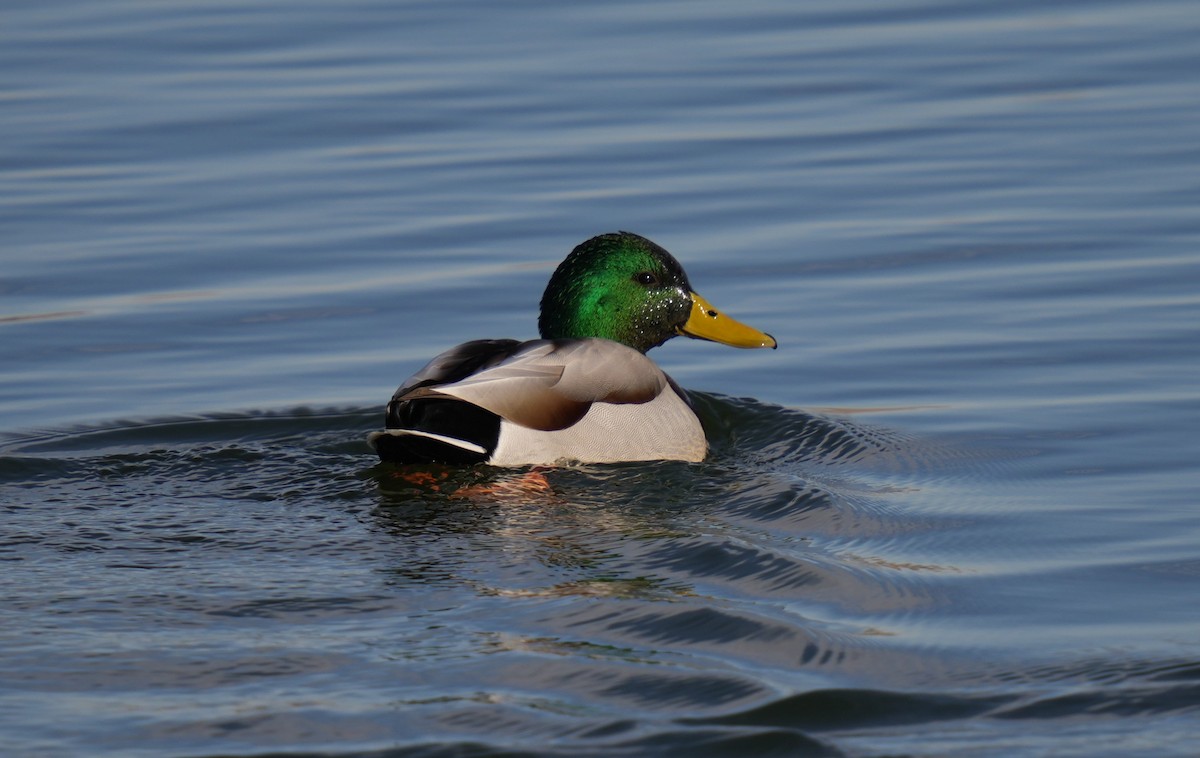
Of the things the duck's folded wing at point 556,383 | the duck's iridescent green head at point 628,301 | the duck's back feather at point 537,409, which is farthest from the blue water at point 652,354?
the duck's iridescent green head at point 628,301

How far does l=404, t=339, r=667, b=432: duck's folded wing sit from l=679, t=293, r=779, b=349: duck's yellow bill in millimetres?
805

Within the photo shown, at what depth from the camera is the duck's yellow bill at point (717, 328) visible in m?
9.02

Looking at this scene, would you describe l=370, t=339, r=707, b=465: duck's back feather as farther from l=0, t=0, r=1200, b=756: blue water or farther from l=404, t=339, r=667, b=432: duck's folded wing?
l=0, t=0, r=1200, b=756: blue water

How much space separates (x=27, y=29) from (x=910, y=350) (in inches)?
390

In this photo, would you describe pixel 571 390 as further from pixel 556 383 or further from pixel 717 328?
pixel 717 328

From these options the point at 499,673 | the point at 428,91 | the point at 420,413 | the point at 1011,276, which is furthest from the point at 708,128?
the point at 499,673

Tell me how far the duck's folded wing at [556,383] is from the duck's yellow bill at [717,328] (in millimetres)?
805

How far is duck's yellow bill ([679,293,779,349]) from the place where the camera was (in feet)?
29.6

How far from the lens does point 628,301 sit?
8.87m

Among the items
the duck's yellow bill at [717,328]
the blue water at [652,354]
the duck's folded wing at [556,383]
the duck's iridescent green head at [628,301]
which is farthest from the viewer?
the duck's yellow bill at [717,328]

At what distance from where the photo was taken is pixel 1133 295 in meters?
10.2

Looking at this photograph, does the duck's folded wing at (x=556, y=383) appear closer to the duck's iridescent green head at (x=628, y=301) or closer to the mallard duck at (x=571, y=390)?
the mallard duck at (x=571, y=390)

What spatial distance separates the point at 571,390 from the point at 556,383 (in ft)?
0.28

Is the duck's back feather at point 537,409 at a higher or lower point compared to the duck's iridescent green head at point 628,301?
lower
